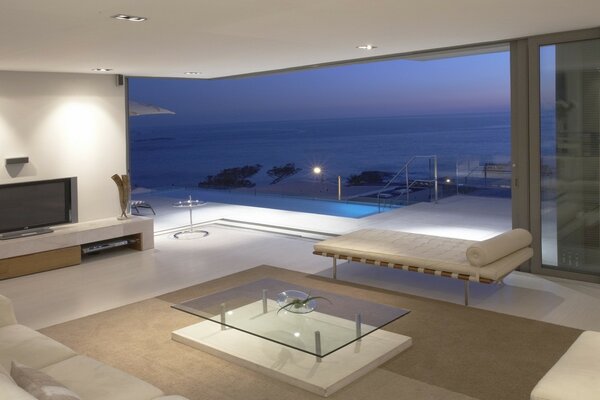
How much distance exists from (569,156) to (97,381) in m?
5.02

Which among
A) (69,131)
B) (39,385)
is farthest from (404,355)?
(69,131)

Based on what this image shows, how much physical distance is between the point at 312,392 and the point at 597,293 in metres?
3.32

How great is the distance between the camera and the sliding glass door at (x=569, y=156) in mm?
5848

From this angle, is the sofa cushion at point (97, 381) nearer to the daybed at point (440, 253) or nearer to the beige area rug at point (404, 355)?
the beige area rug at point (404, 355)

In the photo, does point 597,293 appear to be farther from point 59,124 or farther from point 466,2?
point 59,124

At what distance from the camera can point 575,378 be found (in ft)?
9.57

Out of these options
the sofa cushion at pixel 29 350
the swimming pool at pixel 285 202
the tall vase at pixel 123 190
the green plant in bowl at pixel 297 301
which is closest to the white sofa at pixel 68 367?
the sofa cushion at pixel 29 350

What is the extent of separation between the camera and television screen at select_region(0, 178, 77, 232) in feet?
22.9

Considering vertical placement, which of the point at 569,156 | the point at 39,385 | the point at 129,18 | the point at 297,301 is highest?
the point at 129,18

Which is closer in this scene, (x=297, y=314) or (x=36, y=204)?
(x=297, y=314)

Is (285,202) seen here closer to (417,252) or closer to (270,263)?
(270,263)

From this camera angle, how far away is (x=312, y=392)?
145 inches

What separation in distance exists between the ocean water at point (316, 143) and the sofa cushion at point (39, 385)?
2031 centimetres

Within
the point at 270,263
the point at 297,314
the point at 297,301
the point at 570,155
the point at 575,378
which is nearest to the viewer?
the point at 575,378
